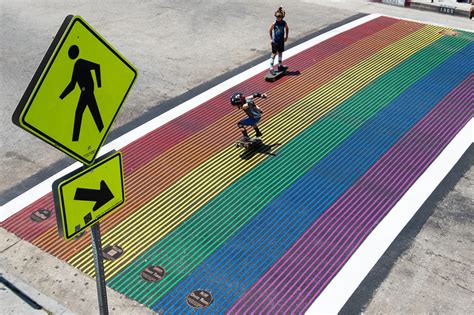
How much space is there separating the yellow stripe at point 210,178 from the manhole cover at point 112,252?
9cm

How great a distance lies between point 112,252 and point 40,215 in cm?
177

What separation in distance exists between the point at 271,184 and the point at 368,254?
8.03 feet

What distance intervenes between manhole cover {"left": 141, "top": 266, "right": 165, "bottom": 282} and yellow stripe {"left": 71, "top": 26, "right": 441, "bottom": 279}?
395 mm

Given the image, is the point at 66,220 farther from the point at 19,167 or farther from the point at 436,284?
the point at 19,167

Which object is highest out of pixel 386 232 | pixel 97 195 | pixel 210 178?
pixel 97 195

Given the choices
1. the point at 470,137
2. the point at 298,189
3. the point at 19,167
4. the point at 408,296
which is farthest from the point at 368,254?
the point at 19,167

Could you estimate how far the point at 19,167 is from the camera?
1024cm

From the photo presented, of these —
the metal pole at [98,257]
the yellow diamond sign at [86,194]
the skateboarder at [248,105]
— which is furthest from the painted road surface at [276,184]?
the yellow diamond sign at [86,194]

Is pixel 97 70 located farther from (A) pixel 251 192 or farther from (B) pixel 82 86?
(A) pixel 251 192

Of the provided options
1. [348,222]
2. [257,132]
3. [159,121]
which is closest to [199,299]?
[348,222]

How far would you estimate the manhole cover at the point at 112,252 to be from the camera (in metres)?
7.97

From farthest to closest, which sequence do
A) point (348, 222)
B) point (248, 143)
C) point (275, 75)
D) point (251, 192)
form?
1. point (275, 75)
2. point (248, 143)
3. point (251, 192)
4. point (348, 222)

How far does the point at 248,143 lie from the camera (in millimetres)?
10734

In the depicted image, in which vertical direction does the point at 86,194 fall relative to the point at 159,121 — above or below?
above
